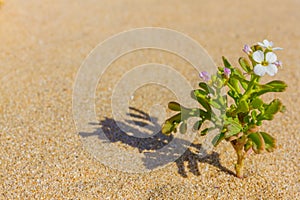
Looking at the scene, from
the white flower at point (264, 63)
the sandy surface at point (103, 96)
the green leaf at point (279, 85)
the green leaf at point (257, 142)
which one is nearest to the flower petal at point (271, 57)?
the white flower at point (264, 63)

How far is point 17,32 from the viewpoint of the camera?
13.0ft

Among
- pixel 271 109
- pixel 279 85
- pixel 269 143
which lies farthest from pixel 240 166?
pixel 279 85

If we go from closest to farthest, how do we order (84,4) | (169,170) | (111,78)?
(169,170)
(111,78)
(84,4)

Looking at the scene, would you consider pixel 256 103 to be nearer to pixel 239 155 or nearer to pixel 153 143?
pixel 239 155

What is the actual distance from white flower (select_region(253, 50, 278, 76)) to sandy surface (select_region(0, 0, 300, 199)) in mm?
718

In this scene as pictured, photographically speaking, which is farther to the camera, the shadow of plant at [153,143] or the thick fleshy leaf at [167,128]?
the shadow of plant at [153,143]

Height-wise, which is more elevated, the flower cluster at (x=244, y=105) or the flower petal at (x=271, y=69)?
the flower petal at (x=271, y=69)

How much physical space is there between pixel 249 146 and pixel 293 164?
53 centimetres

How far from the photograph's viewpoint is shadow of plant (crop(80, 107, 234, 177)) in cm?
232

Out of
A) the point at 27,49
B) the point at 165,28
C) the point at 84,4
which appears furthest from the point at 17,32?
the point at 165,28

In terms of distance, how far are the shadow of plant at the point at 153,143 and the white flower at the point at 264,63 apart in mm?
729

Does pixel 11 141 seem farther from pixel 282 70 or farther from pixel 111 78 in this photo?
pixel 282 70

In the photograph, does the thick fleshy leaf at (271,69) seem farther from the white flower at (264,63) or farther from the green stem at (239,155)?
the green stem at (239,155)

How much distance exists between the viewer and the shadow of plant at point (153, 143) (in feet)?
7.60
